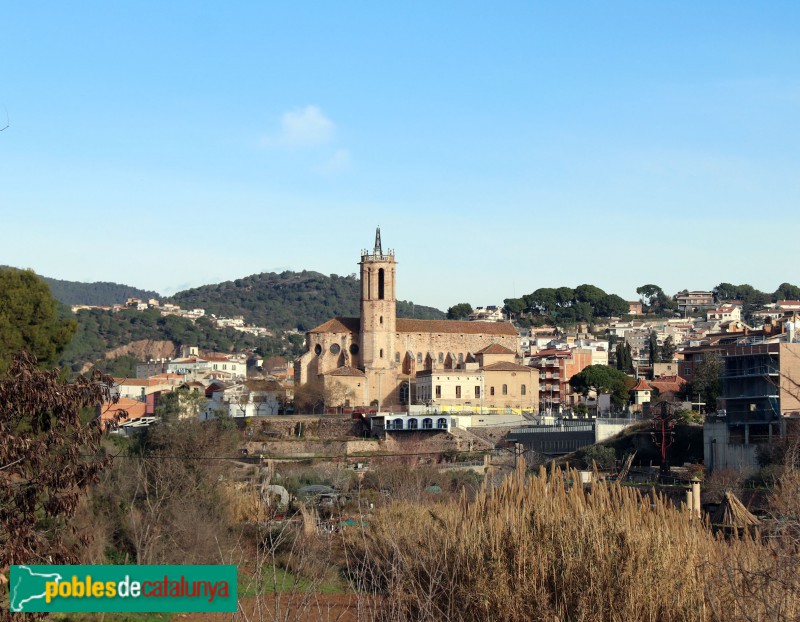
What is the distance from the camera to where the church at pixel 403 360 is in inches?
2896

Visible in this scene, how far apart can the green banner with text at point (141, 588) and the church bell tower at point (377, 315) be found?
67287 mm

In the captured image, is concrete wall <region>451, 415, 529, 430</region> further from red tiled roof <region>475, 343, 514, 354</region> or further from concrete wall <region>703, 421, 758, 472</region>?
concrete wall <region>703, 421, 758, 472</region>

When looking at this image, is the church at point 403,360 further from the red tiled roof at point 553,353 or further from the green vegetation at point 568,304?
the green vegetation at point 568,304

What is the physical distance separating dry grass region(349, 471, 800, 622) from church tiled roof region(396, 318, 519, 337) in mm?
61267

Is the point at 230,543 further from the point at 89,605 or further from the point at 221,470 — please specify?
the point at 89,605

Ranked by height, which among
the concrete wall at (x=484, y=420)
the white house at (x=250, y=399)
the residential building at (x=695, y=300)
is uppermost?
the residential building at (x=695, y=300)

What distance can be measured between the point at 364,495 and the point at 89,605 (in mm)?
31671

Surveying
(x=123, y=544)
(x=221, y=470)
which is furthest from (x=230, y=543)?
(x=221, y=470)

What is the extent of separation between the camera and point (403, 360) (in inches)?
3088

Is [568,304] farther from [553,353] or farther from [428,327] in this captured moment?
[428,327]

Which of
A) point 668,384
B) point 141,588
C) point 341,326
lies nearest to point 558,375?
point 668,384

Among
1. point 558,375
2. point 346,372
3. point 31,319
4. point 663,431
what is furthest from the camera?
point 558,375

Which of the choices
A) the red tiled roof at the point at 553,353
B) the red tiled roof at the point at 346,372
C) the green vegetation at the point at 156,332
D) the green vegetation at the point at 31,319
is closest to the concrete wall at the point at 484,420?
the red tiled roof at the point at 346,372

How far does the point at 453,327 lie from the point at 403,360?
165 inches
